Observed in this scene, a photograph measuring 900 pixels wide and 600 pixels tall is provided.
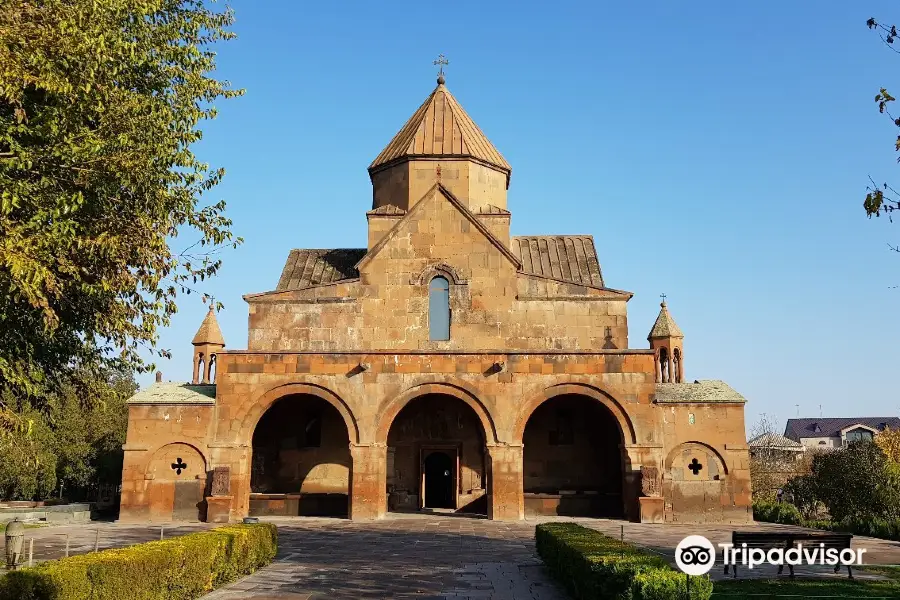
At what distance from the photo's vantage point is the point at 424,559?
1103 centimetres

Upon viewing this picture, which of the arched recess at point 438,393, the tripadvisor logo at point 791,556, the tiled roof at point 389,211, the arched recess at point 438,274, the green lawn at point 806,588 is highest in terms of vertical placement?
the tiled roof at point 389,211

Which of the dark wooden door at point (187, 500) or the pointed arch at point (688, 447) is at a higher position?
the pointed arch at point (688, 447)

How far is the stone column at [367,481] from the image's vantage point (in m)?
16.7

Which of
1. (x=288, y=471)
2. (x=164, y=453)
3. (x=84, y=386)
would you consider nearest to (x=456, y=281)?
(x=288, y=471)

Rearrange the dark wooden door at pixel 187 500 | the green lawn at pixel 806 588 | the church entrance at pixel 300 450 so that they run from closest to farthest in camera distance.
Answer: the green lawn at pixel 806 588 → the dark wooden door at pixel 187 500 → the church entrance at pixel 300 450

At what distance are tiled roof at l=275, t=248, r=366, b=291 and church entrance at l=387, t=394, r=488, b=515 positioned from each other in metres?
4.35

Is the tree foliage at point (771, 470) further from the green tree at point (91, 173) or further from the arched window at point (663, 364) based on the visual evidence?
the green tree at point (91, 173)

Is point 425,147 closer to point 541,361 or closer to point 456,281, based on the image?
point 456,281

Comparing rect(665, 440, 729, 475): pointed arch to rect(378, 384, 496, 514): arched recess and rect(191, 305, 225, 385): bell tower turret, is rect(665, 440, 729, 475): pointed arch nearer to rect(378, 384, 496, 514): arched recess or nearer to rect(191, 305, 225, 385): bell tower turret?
rect(378, 384, 496, 514): arched recess

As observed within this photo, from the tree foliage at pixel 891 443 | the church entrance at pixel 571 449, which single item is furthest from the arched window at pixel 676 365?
the tree foliage at pixel 891 443

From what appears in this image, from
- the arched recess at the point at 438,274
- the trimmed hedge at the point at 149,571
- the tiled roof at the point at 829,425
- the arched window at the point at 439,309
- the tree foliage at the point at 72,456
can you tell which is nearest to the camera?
the trimmed hedge at the point at 149,571

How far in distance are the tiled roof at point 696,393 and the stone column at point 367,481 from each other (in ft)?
22.3

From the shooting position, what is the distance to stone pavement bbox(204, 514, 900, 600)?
8.66 meters

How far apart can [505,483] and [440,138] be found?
32.7 feet
